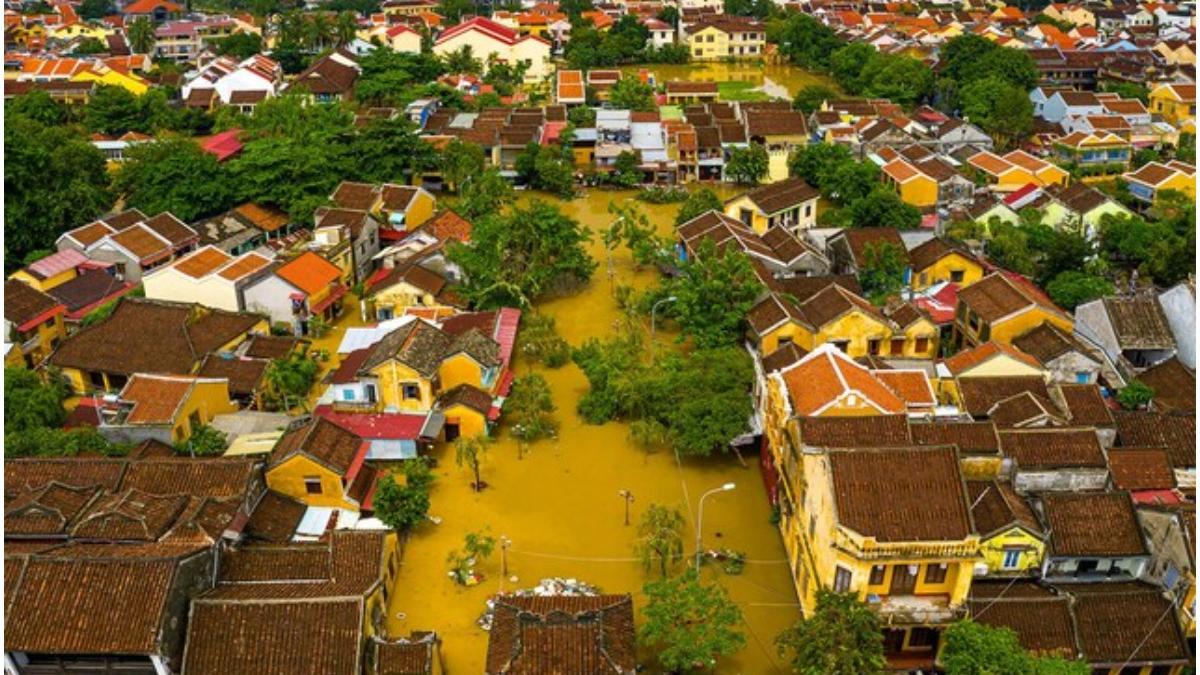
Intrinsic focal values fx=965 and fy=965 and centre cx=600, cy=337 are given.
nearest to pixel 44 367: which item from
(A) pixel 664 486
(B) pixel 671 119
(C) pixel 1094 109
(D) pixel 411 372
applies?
(D) pixel 411 372

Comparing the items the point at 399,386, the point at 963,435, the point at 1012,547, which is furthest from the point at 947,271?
the point at 399,386

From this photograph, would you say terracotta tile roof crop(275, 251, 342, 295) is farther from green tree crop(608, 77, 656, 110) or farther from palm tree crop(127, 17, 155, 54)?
palm tree crop(127, 17, 155, 54)

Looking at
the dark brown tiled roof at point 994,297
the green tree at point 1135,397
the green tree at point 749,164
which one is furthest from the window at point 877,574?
the green tree at point 749,164

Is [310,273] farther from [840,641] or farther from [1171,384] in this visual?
[1171,384]

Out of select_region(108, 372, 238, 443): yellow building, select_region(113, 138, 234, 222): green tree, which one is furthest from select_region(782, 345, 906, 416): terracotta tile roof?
select_region(113, 138, 234, 222): green tree

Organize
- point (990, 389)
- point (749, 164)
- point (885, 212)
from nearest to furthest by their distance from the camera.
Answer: point (990, 389)
point (885, 212)
point (749, 164)
